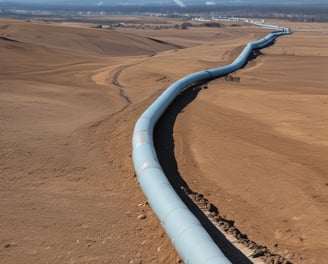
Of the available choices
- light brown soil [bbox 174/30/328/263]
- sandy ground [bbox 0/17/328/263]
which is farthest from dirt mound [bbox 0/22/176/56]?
light brown soil [bbox 174/30/328/263]

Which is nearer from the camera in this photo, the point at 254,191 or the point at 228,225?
the point at 228,225

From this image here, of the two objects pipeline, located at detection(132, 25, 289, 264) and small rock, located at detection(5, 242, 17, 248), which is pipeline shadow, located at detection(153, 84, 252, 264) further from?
small rock, located at detection(5, 242, 17, 248)

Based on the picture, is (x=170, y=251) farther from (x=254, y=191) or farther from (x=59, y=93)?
(x=59, y=93)

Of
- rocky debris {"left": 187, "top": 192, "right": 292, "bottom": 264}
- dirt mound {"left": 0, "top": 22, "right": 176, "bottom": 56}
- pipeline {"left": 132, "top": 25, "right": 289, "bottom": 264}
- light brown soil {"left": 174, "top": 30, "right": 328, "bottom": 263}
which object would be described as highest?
pipeline {"left": 132, "top": 25, "right": 289, "bottom": 264}

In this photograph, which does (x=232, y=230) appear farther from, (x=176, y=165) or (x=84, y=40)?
(x=84, y=40)

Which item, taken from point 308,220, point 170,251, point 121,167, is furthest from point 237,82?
point 170,251

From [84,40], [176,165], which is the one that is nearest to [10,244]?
[176,165]

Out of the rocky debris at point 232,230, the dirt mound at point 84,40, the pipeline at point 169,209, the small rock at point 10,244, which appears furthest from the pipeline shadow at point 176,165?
the dirt mound at point 84,40

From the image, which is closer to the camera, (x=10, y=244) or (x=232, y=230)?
(x=10, y=244)
